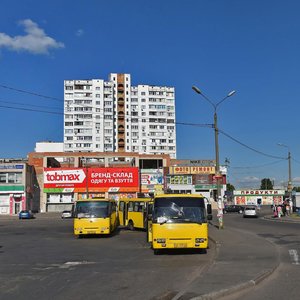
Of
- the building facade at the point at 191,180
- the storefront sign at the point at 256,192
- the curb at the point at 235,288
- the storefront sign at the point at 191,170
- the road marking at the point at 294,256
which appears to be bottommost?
the road marking at the point at 294,256

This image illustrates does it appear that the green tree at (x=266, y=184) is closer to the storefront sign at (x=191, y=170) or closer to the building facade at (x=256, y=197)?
the building facade at (x=256, y=197)

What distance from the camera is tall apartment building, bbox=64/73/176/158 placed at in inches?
5714

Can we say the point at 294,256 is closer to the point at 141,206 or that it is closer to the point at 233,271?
the point at 233,271

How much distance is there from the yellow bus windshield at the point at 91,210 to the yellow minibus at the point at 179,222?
385 inches

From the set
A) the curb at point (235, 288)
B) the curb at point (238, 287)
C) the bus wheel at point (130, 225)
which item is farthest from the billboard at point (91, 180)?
the curb at point (235, 288)

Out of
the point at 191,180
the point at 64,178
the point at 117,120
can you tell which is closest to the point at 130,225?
the point at 64,178

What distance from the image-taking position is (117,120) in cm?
14462

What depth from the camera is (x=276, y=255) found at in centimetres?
1502

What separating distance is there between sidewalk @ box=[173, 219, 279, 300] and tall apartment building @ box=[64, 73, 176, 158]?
126m

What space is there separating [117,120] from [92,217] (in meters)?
119

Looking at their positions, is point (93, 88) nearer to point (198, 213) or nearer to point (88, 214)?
point (88, 214)

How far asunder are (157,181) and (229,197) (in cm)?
2639

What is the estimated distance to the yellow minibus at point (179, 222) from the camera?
16.0 meters

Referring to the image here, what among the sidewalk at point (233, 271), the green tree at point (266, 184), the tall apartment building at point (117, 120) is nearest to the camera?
the sidewalk at point (233, 271)
